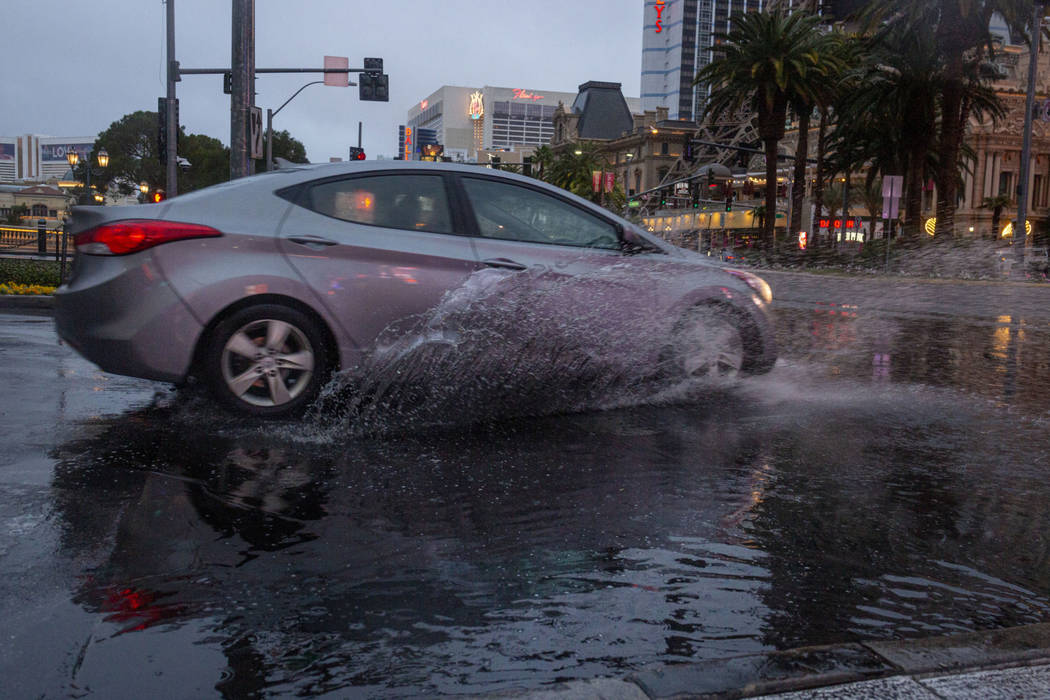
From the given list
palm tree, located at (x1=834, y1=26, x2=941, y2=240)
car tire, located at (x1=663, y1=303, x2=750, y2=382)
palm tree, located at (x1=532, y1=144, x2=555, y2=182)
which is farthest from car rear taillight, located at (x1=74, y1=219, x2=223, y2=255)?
palm tree, located at (x1=532, y1=144, x2=555, y2=182)

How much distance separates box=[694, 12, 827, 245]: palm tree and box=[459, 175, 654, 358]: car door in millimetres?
36580

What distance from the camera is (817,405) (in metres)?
6.36

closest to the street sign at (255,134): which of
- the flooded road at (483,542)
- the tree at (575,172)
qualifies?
the flooded road at (483,542)

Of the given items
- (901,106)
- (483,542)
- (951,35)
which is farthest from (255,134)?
(901,106)

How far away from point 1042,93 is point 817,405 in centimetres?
9273

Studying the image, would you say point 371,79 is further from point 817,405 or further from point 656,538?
point 656,538

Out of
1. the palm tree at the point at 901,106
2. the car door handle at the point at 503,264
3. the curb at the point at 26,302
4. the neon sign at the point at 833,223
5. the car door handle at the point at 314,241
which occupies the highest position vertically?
the palm tree at the point at 901,106

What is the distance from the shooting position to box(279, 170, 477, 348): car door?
16.9 feet

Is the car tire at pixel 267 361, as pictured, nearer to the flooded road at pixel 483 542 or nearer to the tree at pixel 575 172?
the flooded road at pixel 483 542

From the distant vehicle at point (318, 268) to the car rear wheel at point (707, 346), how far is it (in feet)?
0.09

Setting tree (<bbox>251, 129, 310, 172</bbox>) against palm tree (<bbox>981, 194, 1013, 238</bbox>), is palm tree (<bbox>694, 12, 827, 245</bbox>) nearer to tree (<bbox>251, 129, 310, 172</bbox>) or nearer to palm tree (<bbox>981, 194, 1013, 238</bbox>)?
palm tree (<bbox>981, 194, 1013, 238</bbox>)

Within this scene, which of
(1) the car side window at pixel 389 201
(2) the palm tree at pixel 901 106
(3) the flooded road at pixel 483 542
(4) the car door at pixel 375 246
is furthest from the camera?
(2) the palm tree at pixel 901 106

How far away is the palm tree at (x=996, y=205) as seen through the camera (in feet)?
238

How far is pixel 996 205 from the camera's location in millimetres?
73188
